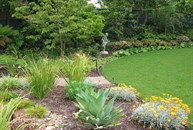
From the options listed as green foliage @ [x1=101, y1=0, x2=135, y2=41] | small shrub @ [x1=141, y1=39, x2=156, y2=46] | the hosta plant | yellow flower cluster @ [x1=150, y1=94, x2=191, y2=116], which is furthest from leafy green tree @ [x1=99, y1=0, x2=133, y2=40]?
the hosta plant

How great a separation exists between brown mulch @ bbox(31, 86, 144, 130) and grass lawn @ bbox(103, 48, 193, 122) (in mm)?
955

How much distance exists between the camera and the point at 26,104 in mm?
4227

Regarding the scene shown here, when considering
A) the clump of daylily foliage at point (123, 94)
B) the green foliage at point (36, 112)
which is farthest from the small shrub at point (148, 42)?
the green foliage at point (36, 112)

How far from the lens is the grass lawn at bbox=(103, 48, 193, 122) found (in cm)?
594

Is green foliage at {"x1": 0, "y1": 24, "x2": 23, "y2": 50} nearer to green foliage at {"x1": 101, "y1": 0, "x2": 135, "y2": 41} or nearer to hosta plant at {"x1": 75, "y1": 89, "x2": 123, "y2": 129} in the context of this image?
green foliage at {"x1": 101, "y1": 0, "x2": 135, "y2": 41}

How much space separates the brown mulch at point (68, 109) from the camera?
3738 millimetres

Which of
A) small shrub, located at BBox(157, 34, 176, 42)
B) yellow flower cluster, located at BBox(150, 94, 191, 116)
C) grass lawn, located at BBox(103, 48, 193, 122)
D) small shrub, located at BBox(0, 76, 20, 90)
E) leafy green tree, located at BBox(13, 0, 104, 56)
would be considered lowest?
grass lawn, located at BBox(103, 48, 193, 122)

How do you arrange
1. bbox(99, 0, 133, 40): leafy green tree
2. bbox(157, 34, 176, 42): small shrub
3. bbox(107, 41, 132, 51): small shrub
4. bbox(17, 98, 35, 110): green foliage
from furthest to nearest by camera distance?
bbox(157, 34, 176, 42): small shrub → bbox(99, 0, 133, 40): leafy green tree → bbox(107, 41, 132, 51): small shrub → bbox(17, 98, 35, 110): green foliage

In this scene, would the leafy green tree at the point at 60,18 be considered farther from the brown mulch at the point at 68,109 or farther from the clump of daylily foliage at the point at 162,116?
the clump of daylily foliage at the point at 162,116

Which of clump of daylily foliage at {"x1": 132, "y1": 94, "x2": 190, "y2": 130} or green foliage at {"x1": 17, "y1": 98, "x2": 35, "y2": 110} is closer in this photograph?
clump of daylily foliage at {"x1": 132, "y1": 94, "x2": 190, "y2": 130}

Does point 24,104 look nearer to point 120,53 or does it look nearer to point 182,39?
point 120,53

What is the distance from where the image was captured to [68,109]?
4.32 m

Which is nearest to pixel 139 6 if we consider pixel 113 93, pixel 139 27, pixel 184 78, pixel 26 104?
pixel 139 27

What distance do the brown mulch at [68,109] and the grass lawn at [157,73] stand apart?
3.13ft
